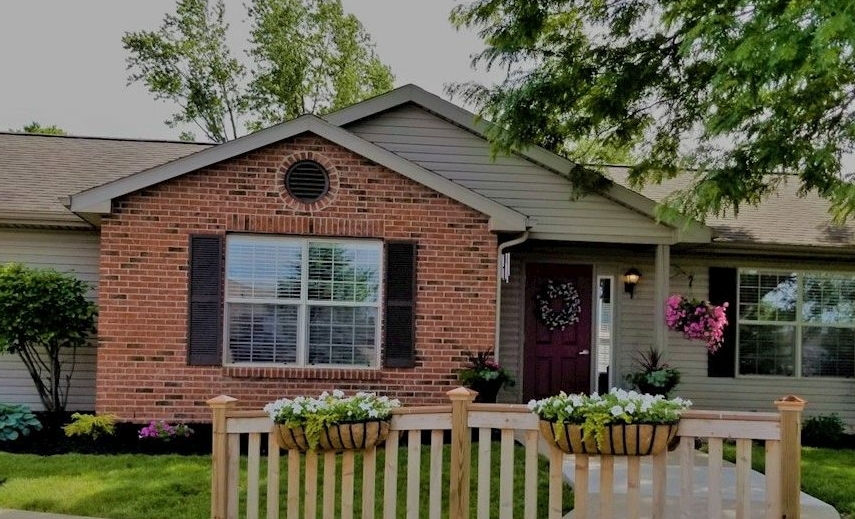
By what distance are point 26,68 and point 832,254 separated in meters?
32.5

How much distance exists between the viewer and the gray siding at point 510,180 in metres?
9.00

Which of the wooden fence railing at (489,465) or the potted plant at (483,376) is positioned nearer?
the wooden fence railing at (489,465)

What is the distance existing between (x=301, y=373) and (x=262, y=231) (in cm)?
164

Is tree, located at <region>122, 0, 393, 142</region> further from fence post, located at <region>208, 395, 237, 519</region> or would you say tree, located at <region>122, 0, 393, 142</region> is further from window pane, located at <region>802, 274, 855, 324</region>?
fence post, located at <region>208, 395, 237, 519</region>

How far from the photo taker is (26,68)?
102 feet

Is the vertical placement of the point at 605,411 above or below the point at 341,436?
above

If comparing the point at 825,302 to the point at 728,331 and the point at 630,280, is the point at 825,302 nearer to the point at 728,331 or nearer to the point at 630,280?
the point at 728,331

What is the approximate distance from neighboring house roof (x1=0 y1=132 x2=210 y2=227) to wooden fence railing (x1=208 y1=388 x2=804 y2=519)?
5.82m

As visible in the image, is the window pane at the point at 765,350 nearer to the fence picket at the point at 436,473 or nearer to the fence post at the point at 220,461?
the fence picket at the point at 436,473

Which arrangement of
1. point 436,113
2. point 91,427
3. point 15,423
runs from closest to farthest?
point 91,427 < point 15,423 < point 436,113

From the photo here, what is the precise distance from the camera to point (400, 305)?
318 inches

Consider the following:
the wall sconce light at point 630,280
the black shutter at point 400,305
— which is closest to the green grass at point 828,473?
the wall sconce light at point 630,280

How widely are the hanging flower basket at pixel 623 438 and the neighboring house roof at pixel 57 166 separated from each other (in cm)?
717

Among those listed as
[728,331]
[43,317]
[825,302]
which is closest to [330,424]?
[43,317]
